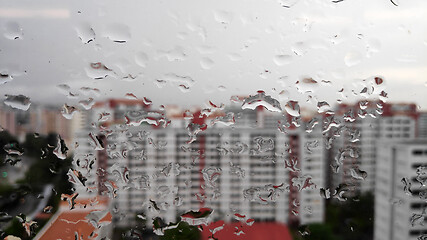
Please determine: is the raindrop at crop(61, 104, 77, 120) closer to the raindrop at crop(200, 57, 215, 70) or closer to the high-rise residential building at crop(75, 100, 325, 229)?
the high-rise residential building at crop(75, 100, 325, 229)

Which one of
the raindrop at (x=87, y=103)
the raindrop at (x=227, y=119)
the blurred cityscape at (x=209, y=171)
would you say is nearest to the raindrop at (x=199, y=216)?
the blurred cityscape at (x=209, y=171)

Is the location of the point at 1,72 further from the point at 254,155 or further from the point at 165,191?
the point at 254,155

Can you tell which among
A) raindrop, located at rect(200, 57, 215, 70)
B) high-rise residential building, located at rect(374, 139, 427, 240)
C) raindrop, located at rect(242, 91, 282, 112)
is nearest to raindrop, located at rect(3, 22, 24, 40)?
raindrop, located at rect(200, 57, 215, 70)

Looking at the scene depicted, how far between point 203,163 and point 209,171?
0.07ft

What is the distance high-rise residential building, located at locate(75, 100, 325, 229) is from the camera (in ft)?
1.85

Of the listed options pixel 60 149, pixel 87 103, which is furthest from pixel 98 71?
pixel 60 149

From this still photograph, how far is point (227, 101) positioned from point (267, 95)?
0.08m

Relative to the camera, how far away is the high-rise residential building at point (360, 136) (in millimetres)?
564

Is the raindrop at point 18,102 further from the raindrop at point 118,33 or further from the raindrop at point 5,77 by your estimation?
the raindrop at point 118,33

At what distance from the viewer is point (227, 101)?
22.3 inches

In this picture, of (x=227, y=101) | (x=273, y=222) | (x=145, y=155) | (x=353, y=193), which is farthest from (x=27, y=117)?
(x=353, y=193)

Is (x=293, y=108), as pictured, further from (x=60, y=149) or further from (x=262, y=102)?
(x=60, y=149)

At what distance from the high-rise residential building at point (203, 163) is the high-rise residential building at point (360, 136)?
0.12 ft

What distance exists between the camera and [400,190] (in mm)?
586
